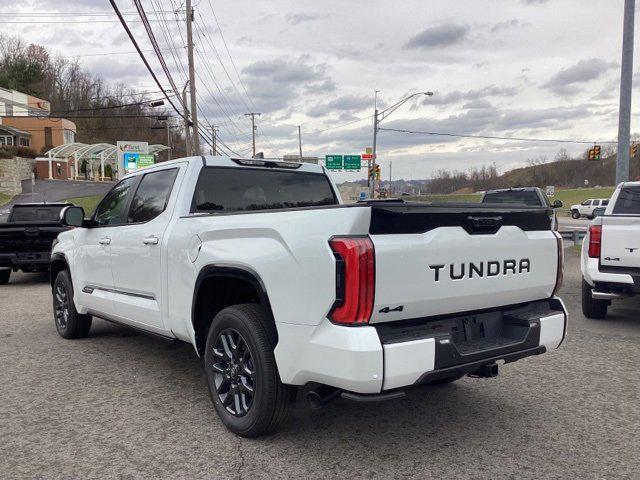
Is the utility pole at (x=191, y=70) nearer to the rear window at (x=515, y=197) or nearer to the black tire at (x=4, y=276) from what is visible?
the rear window at (x=515, y=197)

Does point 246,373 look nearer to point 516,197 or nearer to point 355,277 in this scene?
point 355,277

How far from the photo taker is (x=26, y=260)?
1080cm

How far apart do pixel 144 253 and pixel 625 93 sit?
13.8m

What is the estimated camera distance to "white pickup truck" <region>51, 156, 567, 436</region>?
9.29ft

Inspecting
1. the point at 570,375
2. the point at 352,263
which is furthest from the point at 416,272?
the point at 570,375

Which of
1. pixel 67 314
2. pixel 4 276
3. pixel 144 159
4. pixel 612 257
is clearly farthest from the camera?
pixel 144 159

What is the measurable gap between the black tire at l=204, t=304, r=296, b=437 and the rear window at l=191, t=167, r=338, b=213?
→ 125cm

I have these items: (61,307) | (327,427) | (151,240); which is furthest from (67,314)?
(327,427)

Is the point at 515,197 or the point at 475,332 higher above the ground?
the point at 515,197

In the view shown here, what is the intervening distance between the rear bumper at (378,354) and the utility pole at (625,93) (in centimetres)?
1298

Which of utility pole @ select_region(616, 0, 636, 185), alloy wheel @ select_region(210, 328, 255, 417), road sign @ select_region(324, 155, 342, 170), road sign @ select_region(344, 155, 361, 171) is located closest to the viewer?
alloy wheel @ select_region(210, 328, 255, 417)

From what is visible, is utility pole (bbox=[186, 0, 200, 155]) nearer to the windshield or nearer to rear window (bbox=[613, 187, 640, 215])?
the windshield

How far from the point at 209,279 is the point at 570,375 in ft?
10.8

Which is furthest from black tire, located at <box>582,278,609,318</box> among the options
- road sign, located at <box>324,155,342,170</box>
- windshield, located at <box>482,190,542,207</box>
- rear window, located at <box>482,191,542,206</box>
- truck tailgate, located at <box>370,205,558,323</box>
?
road sign, located at <box>324,155,342,170</box>
